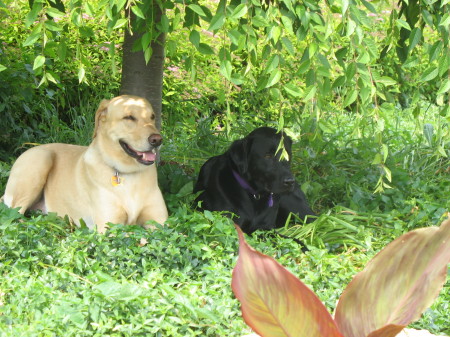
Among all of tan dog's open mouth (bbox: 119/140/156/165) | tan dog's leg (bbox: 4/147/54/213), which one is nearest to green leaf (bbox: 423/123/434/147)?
tan dog's open mouth (bbox: 119/140/156/165)

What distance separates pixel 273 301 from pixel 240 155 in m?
3.24

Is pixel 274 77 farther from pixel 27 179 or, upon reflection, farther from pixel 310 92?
pixel 27 179

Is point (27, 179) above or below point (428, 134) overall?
below

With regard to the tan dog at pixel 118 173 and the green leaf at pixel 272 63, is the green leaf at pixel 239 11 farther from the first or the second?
the tan dog at pixel 118 173

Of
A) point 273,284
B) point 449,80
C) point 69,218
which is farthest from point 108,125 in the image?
point 273,284

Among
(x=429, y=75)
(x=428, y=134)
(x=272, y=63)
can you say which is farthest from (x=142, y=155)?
(x=428, y=134)

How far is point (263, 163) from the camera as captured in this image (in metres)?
4.44

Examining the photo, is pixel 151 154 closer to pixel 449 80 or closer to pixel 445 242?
pixel 449 80

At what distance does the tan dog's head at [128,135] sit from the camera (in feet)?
13.6

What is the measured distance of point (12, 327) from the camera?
106 inches

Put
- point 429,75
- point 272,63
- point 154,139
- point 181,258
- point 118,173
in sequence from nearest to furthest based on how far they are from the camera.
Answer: point 272,63 < point 429,75 < point 181,258 < point 154,139 < point 118,173

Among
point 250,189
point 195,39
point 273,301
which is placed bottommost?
point 250,189

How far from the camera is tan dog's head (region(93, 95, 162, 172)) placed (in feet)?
13.6

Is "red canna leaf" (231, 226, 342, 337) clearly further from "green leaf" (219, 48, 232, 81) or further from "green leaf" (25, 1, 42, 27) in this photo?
"green leaf" (25, 1, 42, 27)
